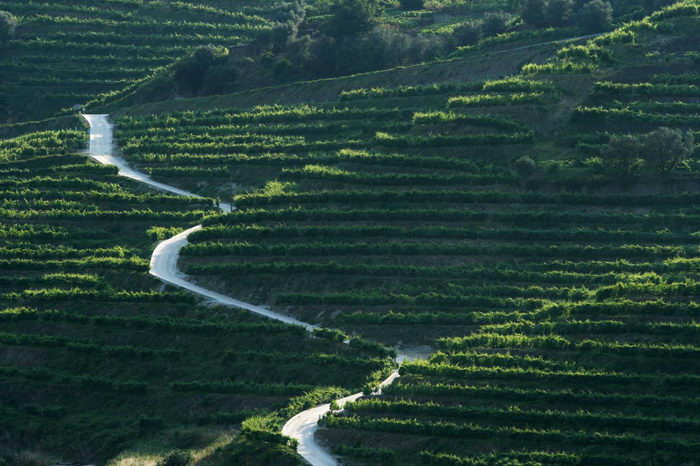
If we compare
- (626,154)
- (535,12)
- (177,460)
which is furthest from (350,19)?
(177,460)

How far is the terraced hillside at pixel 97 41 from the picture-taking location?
127 m

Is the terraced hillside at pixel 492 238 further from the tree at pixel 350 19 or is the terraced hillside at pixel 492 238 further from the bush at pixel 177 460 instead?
the tree at pixel 350 19

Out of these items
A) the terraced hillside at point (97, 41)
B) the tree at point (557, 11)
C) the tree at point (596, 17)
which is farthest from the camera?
the terraced hillside at point (97, 41)

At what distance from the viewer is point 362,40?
4843 inches

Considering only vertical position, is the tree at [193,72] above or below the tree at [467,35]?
below

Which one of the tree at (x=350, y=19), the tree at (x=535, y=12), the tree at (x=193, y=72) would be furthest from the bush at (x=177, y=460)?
the tree at (x=535, y=12)

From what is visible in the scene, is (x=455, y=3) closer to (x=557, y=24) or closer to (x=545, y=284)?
(x=557, y=24)

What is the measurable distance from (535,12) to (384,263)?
4984 cm

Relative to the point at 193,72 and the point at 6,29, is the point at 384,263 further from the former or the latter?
the point at 6,29

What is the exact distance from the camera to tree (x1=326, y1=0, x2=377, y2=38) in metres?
126

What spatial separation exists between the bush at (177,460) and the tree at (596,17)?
6905 cm

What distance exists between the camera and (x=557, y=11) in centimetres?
12275

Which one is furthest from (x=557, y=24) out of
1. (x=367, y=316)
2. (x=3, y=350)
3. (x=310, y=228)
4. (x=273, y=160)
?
(x=3, y=350)

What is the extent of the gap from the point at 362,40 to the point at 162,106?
64.0ft
